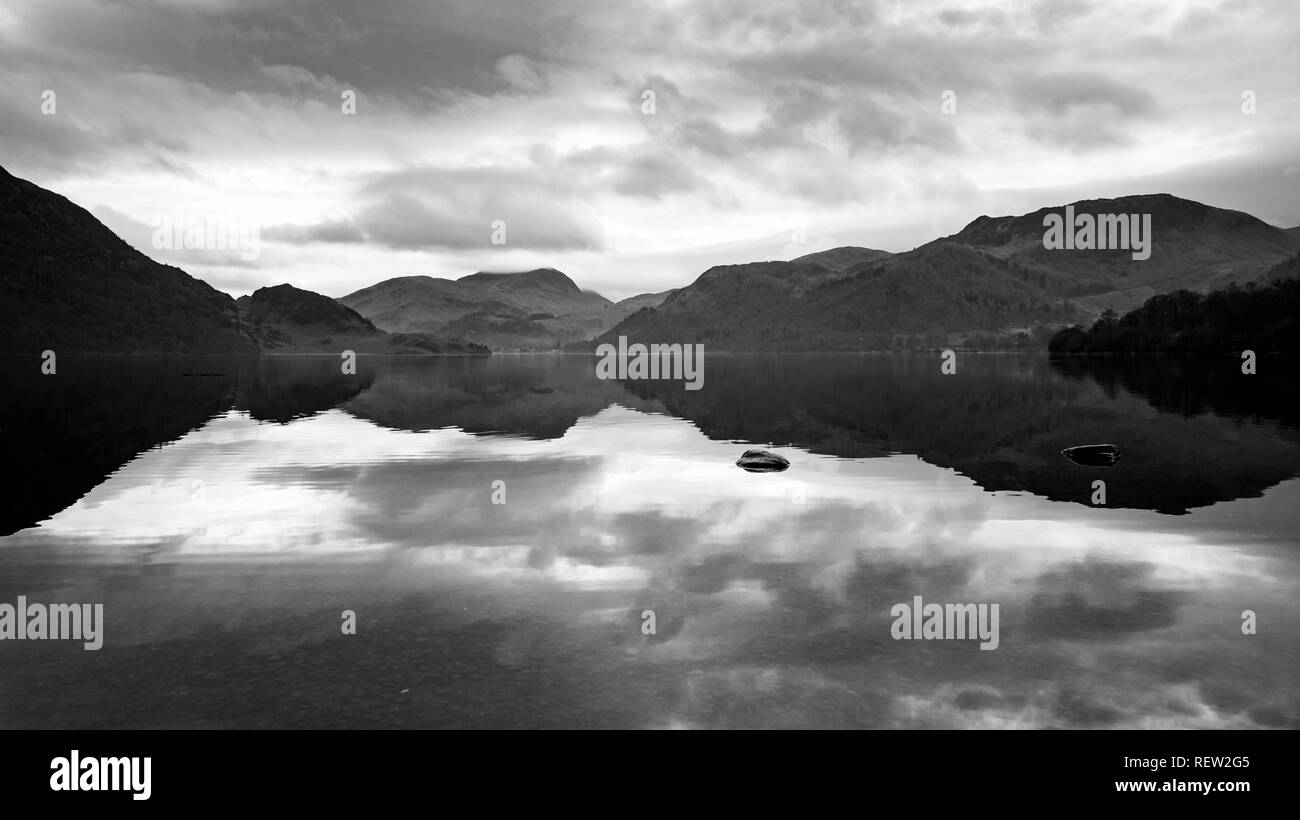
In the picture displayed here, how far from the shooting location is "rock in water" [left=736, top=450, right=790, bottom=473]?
4609 centimetres

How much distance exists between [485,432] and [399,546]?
40922 millimetres

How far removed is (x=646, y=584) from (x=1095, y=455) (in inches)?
1468

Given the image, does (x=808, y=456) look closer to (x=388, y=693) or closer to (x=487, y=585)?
(x=487, y=585)

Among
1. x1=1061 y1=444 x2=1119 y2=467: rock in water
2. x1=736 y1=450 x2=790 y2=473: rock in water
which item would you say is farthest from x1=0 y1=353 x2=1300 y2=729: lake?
x1=736 y1=450 x2=790 y2=473: rock in water

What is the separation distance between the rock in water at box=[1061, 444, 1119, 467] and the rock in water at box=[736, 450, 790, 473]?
59.6 ft

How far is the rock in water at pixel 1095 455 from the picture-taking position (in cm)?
4762

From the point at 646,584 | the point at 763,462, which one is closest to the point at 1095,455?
the point at 763,462

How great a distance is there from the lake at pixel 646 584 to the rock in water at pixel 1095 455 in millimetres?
923

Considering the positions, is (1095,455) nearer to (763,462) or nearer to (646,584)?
(763,462)

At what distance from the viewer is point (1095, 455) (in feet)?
159

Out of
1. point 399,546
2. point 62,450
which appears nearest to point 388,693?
point 399,546

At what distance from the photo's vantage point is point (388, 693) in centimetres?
1560

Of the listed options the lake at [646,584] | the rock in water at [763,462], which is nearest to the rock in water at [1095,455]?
the lake at [646,584]
